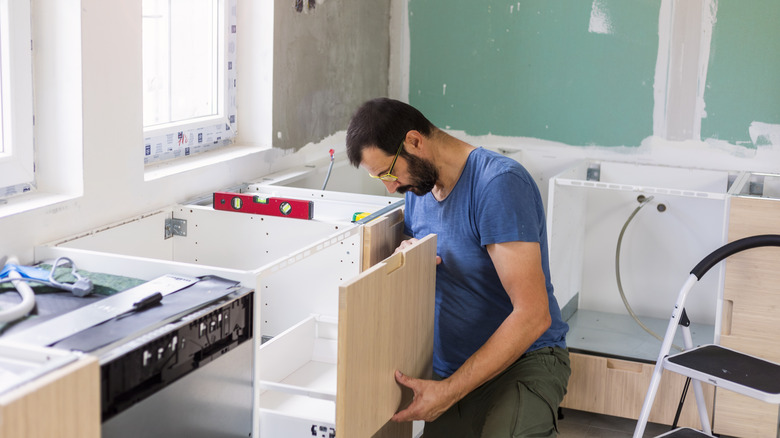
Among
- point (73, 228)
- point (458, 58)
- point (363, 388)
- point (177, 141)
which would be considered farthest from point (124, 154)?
point (458, 58)

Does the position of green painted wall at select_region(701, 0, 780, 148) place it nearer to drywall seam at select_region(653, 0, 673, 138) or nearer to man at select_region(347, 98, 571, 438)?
drywall seam at select_region(653, 0, 673, 138)

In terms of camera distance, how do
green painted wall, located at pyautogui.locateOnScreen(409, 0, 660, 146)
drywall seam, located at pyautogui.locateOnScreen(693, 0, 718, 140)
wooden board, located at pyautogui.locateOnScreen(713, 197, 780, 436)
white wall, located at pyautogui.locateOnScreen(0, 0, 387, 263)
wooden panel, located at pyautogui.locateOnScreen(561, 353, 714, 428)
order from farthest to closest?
green painted wall, located at pyautogui.locateOnScreen(409, 0, 660, 146) < drywall seam, located at pyautogui.locateOnScreen(693, 0, 718, 140) < wooden panel, located at pyautogui.locateOnScreen(561, 353, 714, 428) < wooden board, located at pyautogui.locateOnScreen(713, 197, 780, 436) < white wall, located at pyautogui.locateOnScreen(0, 0, 387, 263)

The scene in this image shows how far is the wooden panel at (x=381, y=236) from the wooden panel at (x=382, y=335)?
0.19 meters

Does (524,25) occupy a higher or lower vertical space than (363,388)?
higher

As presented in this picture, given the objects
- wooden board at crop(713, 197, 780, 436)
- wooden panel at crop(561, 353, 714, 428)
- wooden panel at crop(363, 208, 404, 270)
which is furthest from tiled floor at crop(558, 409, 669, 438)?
wooden panel at crop(363, 208, 404, 270)

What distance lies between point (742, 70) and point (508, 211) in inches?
79.7

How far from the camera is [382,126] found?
1848mm

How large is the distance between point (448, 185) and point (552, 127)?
1.83 metres

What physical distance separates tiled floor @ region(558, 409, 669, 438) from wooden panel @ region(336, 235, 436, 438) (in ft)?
4.29

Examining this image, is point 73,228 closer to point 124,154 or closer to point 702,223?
point 124,154

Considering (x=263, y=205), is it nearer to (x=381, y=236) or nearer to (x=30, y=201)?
(x=381, y=236)

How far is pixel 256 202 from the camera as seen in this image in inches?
90.5

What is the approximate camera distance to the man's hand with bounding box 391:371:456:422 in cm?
169

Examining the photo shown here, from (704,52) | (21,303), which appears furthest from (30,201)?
(704,52)
